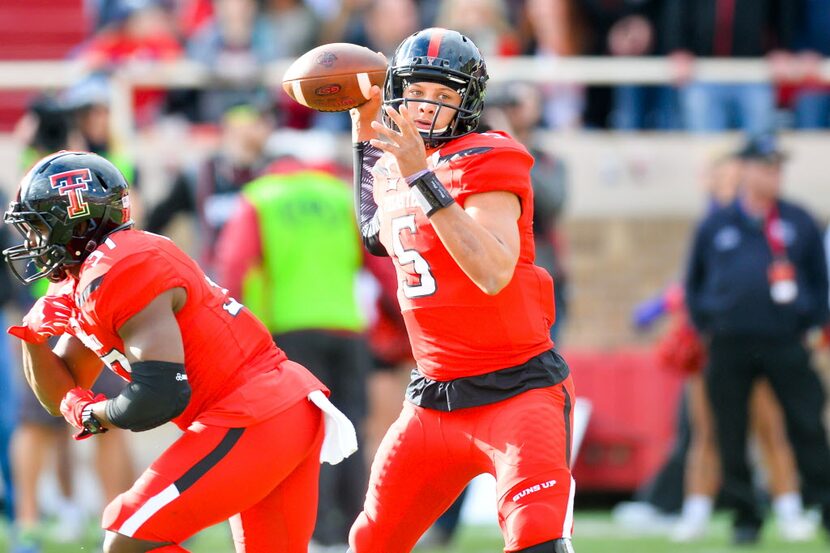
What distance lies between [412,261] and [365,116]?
711 millimetres

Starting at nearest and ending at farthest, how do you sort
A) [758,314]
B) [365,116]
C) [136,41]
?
[365,116], [758,314], [136,41]

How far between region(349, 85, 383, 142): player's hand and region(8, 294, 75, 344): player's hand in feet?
3.69

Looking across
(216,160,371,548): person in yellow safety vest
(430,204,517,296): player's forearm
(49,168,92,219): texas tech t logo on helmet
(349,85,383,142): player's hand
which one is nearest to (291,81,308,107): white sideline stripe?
(349,85,383,142): player's hand

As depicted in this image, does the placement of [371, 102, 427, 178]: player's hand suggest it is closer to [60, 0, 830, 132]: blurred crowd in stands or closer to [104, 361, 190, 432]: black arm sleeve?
[104, 361, 190, 432]: black arm sleeve

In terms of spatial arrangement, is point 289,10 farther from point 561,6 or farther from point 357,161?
point 357,161

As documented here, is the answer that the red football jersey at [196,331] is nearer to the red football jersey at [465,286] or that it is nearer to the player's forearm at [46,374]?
the player's forearm at [46,374]

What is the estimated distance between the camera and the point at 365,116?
5.35 meters

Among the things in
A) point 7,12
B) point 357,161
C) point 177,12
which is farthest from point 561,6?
point 357,161

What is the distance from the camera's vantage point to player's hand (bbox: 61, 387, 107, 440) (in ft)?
15.6

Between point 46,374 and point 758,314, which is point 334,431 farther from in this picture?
point 758,314

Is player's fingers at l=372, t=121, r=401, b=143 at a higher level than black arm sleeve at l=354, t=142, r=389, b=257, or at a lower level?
higher

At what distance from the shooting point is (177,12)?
39.2 feet

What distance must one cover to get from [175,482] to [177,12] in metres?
7.73

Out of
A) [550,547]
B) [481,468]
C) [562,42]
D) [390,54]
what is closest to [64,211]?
[481,468]
